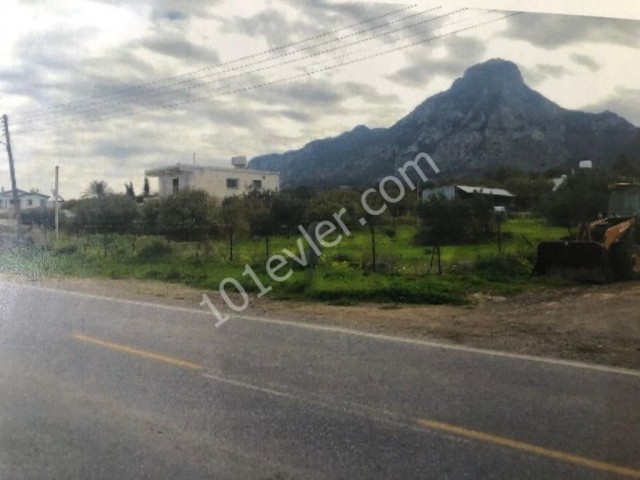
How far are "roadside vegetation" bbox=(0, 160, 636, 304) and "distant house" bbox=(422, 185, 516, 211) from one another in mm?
120

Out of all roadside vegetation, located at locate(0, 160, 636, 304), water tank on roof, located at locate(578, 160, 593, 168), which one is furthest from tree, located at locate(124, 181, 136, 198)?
water tank on roof, located at locate(578, 160, 593, 168)

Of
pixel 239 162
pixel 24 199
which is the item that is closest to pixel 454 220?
pixel 239 162

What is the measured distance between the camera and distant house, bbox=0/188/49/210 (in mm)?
4050

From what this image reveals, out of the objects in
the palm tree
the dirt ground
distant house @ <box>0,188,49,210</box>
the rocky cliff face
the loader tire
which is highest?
the rocky cliff face

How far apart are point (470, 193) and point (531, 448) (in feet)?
14.1

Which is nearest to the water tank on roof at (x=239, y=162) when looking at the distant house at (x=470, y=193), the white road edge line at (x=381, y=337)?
the white road edge line at (x=381, y=337)

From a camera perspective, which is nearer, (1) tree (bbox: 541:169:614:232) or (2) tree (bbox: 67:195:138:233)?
(2) tree (bbox: 67:195:138:233)

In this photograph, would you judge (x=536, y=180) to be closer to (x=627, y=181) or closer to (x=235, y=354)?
(x=627, y=181)

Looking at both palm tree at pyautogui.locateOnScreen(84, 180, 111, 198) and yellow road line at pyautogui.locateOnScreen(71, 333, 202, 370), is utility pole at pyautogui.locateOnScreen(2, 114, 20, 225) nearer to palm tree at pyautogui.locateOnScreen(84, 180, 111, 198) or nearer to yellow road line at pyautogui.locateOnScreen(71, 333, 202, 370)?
palm tree at pyautogui.locateOnScreen(84, 180, 111, 198)

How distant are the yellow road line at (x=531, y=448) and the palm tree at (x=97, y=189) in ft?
8.69

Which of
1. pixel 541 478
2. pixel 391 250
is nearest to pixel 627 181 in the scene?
pixel 391 250

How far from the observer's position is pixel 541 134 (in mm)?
5441

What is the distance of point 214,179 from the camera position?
455cm

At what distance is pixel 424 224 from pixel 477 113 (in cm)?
251
